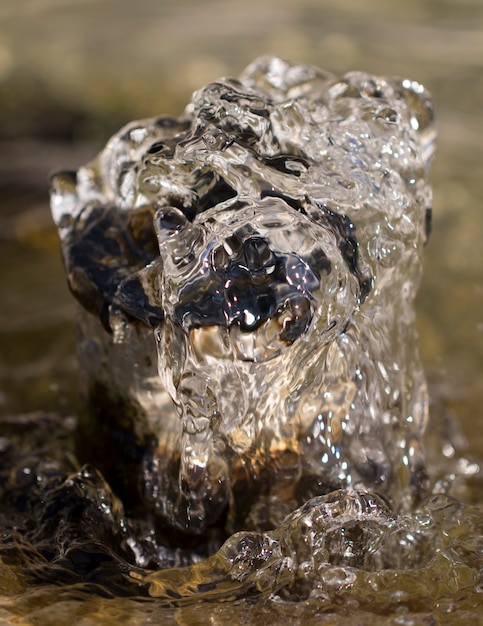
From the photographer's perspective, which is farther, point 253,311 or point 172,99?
point 172,99

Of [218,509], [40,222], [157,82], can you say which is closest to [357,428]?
[218,509]

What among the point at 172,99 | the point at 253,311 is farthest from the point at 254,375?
the point at 172,99

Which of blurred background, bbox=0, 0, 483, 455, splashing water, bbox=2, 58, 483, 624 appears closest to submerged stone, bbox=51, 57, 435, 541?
splashing water, bbox=2, 58, 483, 624

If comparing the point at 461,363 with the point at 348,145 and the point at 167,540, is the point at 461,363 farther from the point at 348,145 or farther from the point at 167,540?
the point at 167,540

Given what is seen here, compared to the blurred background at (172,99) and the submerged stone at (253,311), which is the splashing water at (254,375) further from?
the blurred background at (172,99)

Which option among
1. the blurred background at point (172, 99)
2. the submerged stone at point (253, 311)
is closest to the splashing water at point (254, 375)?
the submerged stone at point (253, 311)

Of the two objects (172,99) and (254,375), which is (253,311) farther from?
(172,99)

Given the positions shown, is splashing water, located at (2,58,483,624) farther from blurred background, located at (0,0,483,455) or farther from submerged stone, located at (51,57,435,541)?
blurred background, located at (0,0,483,455)
